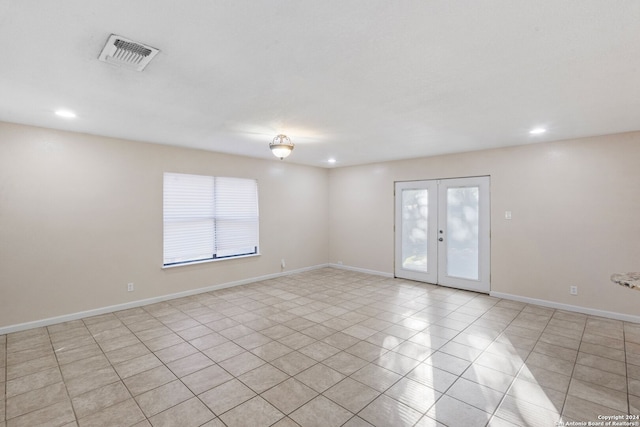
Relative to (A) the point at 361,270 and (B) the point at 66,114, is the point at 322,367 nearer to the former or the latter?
(B) the point at 66,114

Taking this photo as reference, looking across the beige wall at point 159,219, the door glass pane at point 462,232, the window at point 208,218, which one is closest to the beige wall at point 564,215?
the beige wall at point 159,219

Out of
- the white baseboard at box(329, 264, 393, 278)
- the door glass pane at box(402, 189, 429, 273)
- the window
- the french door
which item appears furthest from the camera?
the white baseboard at box(329, 264, 393, 278)

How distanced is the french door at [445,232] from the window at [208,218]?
3.17 m

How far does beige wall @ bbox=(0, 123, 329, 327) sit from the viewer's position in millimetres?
3748

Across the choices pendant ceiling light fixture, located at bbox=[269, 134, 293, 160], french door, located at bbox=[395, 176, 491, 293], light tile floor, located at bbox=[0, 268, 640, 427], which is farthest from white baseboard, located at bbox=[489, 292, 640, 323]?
pendant ceiling light fixture, located at bbox=[269, 134, 293, 160]

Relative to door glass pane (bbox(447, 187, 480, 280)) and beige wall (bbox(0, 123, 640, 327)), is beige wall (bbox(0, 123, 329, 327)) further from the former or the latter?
door glass pane (bbox(447, 187, 480, 280))

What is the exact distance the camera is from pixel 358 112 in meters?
3.27

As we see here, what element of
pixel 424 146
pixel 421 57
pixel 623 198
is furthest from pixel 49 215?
pixel 623 198

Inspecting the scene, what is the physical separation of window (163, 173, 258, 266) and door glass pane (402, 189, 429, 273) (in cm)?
315

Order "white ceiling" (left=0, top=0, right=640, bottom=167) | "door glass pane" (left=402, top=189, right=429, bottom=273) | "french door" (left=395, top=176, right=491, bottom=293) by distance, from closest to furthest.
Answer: "white ceiling" (left=0, top=0, right=640, bottom=167), "french door" (left=395, top=176, right=491, bottom=293), "door glass pane" (left=402, top=189, right=429, bottom=273)

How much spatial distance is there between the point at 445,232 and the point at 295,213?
3242mm

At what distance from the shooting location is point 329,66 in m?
2.22

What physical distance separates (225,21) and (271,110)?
58.7 inches

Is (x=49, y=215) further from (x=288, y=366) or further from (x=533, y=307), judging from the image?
(x=533, y=307)
